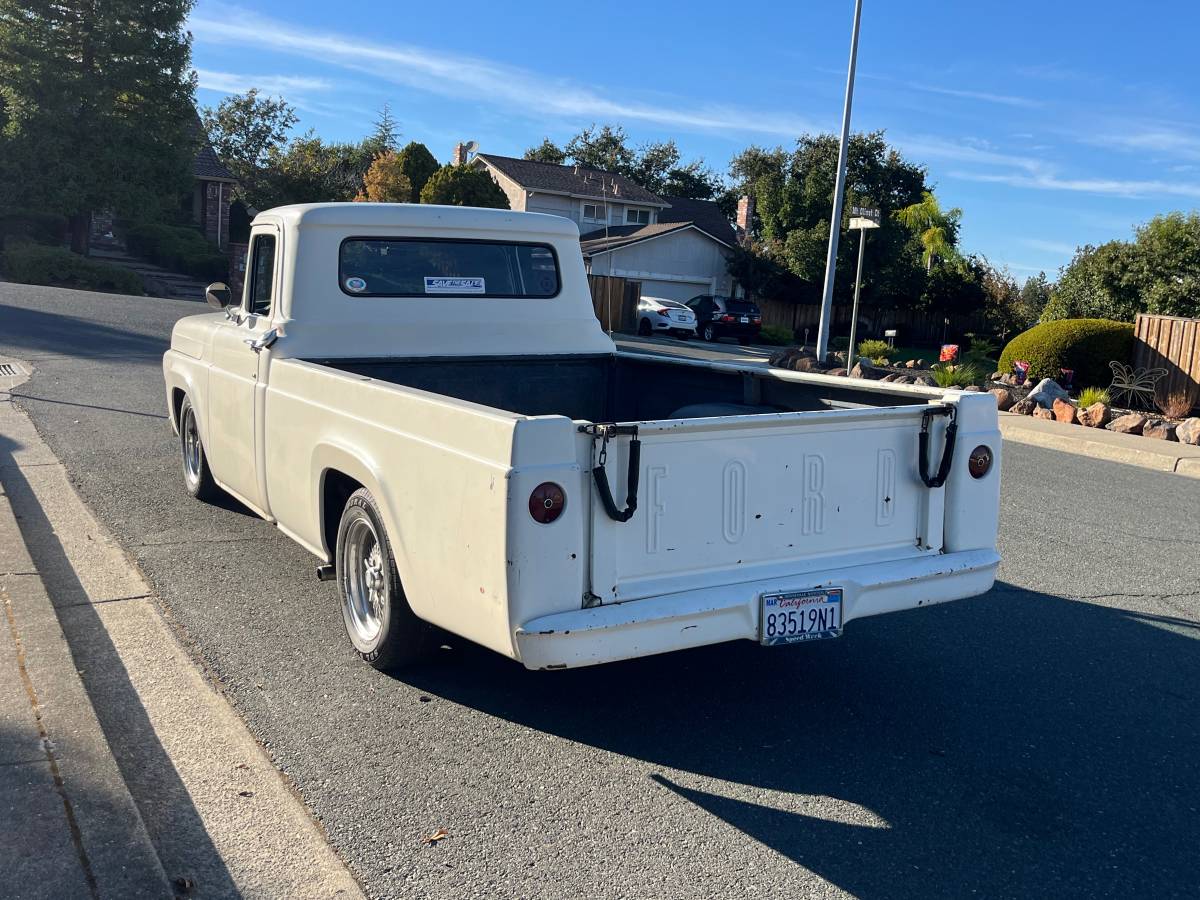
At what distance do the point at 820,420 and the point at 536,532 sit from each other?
1.26 metres

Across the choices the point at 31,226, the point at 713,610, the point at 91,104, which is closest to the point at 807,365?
the point at 713,610

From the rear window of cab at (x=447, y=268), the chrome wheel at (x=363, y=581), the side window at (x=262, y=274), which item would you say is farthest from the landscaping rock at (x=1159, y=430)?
the chrome wheel at (x=363, y=581)

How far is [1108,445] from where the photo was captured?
1311 cm

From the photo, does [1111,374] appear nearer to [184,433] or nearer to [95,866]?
[184,433]

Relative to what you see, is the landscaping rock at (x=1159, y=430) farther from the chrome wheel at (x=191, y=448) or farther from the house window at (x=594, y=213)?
the house window at (x=594, y=213)

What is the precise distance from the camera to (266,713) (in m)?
4.33

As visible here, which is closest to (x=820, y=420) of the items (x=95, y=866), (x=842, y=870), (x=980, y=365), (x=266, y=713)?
(x=842, y=870)

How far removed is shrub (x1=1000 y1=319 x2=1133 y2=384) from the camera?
64.2 feet

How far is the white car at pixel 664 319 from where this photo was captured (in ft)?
120

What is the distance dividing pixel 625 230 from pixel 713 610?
48.1m

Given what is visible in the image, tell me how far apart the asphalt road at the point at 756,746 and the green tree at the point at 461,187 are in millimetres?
35687

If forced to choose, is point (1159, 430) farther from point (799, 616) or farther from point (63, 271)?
point (63, 271)

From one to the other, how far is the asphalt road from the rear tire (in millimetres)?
593

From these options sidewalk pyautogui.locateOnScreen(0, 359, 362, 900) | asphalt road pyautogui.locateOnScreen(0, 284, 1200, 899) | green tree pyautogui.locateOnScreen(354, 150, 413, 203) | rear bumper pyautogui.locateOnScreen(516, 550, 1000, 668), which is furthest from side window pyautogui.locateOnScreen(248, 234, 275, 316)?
green tree pyautogui.locateOnScreen(354, 150, 413, 203)
